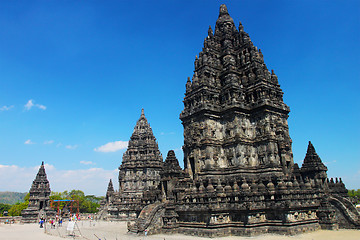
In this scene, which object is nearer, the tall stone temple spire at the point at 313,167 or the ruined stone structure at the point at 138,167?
the tall stone temple spire at the point at 313,167

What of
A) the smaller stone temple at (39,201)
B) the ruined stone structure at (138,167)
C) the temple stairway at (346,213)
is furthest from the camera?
the ruined stone structure at (138,167)

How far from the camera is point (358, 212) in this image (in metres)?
24.2

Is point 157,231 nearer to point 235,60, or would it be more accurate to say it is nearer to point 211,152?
point 211,152

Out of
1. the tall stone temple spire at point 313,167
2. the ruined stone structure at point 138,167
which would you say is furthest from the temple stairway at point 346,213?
the ruined stone structure at point 138,167

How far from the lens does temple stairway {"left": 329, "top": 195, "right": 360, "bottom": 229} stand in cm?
2388

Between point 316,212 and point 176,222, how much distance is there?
12.5m

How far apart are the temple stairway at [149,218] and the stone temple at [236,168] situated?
0.28ft

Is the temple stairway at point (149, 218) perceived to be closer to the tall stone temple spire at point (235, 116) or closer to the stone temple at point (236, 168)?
the stone temple at point (236, 168)

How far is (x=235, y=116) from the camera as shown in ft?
100

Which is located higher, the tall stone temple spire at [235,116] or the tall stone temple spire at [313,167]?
the tall stone temple spire at [235,116]

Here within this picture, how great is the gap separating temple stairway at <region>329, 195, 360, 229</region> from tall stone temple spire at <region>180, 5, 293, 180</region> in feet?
17.7

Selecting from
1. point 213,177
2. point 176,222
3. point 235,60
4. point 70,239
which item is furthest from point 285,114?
point 70,239

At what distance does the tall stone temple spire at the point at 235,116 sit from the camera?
2936 cm

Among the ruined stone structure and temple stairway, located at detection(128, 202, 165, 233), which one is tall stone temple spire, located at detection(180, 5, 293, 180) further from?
the ruined stone structure
